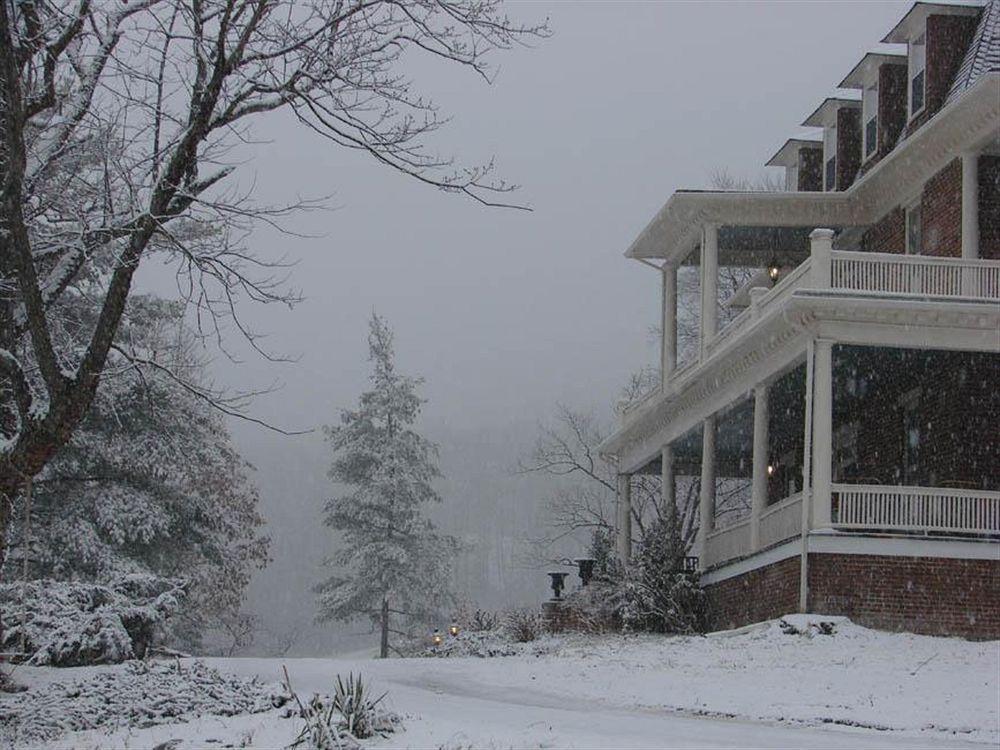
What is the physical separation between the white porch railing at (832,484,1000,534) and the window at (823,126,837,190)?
918 cm

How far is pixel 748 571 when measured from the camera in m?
20.2

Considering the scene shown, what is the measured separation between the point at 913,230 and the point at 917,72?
8.89ft

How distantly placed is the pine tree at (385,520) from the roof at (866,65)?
19.4 m

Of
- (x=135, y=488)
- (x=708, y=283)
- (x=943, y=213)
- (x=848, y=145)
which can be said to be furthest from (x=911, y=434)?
(x=135, y=488)

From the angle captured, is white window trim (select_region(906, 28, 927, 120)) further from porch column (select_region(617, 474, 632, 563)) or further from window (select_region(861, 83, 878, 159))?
porch column (select_region(617, 474, 632, 563))

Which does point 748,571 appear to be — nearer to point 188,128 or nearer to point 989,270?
point 989,270

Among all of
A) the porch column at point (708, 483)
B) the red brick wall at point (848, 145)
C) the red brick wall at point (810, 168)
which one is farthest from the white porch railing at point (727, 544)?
the red brick wall at point (810, 168)

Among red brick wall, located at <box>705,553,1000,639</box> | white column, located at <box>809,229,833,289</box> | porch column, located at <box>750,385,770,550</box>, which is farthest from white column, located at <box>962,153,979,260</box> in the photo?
red brick wall, located at <box>705,553,1000,639</box>

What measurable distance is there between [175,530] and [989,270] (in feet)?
55.3

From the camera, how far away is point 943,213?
68.5ft

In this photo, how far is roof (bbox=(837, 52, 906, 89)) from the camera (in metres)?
23.7

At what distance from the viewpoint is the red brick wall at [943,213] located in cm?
2036

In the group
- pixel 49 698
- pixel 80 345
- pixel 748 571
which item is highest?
pixel 80 345

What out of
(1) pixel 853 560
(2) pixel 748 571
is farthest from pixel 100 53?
(2) pixel 748 571
